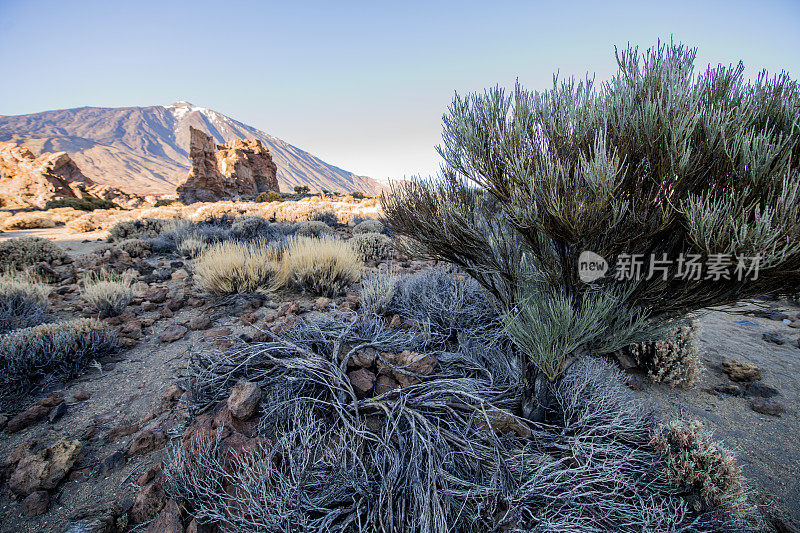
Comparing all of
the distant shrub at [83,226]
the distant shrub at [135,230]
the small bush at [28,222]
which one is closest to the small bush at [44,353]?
the distant shrub at [135,230]

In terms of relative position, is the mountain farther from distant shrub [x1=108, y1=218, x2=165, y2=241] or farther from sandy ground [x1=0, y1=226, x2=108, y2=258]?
distant shrub [x1=108, y1=218, x2=165, y2=241]

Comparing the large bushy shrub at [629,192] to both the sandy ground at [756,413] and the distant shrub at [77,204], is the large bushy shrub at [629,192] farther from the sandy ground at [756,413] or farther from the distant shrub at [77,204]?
the distant shrub at [77,204]

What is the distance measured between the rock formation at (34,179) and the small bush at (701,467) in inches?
1189

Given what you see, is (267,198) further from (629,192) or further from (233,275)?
(629,192)

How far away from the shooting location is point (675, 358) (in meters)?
3.68

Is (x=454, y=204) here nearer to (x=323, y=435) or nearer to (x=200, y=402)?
(x=323, y=435)

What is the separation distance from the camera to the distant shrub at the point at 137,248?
789 cm

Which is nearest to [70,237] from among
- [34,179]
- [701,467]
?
[34,179]

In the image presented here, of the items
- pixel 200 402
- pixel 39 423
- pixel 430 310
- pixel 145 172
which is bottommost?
pixel 39 423

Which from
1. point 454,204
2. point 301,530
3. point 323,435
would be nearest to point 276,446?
point 323,435

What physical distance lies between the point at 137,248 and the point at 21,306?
433 cm

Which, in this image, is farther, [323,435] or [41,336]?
[41,336]

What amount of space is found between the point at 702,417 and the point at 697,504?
5.57 feet

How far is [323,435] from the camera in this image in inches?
82.3
